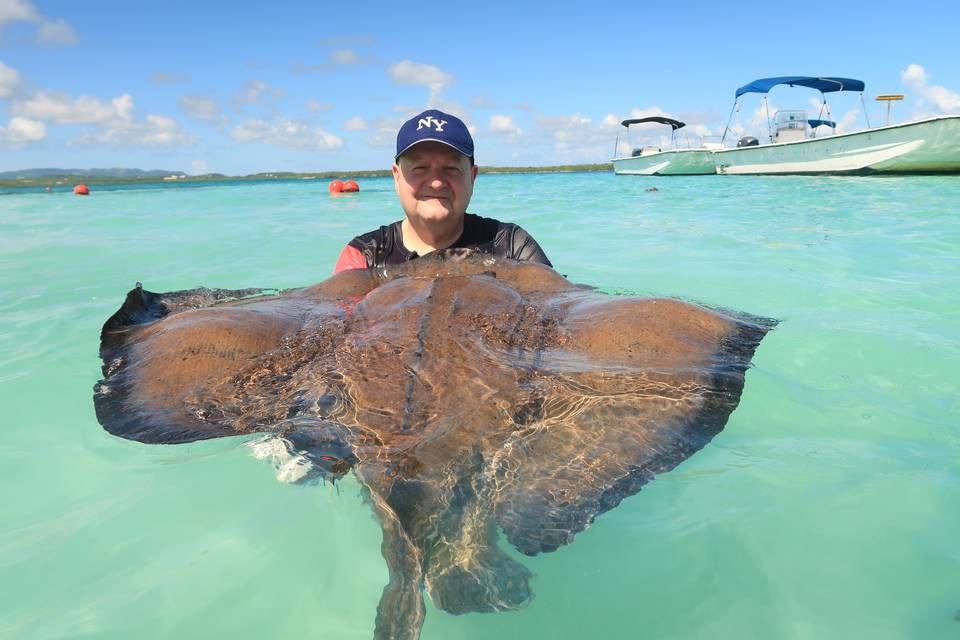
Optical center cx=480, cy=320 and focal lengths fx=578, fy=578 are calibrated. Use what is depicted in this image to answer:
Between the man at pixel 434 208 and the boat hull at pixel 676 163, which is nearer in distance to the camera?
the man at pixel 434 208

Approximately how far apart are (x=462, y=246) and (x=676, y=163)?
3947 cm

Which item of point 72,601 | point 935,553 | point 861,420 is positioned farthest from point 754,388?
point 72,601

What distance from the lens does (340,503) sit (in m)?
2.57

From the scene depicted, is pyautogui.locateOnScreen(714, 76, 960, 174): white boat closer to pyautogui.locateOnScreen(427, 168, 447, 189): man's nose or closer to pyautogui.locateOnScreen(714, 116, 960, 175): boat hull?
pyautogui.locateOnScreen(714, 116, 960, 175): boat hull

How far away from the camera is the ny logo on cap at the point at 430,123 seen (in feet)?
14.2

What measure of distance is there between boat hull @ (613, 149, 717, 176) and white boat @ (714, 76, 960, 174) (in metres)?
2.28

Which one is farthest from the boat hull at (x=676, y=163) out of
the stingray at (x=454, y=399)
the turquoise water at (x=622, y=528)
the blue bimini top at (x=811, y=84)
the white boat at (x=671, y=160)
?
the stingray at (x=454, y=399)

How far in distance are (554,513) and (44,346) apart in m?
5.19

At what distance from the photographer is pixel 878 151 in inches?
977

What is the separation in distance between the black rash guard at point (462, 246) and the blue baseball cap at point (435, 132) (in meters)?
0.78

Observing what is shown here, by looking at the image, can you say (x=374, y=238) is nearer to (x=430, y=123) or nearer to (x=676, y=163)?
(x=430, y=123)

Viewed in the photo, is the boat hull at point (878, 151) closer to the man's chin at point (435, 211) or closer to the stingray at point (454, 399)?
the man's chin at point (435, 211)

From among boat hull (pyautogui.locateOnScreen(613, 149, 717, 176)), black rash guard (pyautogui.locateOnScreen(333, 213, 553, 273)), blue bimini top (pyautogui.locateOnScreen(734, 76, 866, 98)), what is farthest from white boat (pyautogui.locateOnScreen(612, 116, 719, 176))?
black rash guard (pyautogui.locateOnScreen(333, 213, 553, 273))

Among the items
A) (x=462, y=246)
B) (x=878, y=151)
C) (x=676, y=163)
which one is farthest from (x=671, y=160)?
(x=462, y=246)
